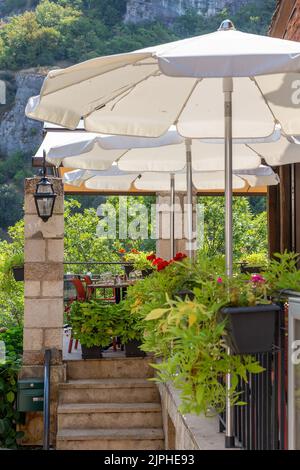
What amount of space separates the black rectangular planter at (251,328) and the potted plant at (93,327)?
16.0 ft

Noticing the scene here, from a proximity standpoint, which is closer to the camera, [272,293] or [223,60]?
[223,60]

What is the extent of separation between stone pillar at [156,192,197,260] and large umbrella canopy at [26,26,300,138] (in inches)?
205

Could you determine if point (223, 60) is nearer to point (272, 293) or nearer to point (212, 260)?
point (272, 293)

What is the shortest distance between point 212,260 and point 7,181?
4913 cm

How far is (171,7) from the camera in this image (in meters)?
67.4

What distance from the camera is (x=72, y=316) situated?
8234 mm

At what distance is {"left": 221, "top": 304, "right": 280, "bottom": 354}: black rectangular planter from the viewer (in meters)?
3.34

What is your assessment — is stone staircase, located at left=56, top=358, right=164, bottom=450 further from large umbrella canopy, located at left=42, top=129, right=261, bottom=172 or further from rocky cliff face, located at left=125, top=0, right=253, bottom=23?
rocky cliff face, located at left=125, top=0, right=253, bottom=23

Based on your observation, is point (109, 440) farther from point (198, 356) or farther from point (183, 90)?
point (198, 356)

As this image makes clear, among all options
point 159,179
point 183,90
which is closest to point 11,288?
point 159,179

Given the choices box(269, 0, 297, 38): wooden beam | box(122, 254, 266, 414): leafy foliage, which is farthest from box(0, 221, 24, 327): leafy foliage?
box(122, 254, 266, 414): leafy foliage

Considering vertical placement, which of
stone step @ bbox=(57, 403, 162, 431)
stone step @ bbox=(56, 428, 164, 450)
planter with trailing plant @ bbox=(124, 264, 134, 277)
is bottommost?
stone step @ bbox=(56, 428, 164, 450)

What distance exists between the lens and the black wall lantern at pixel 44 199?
315 inches
